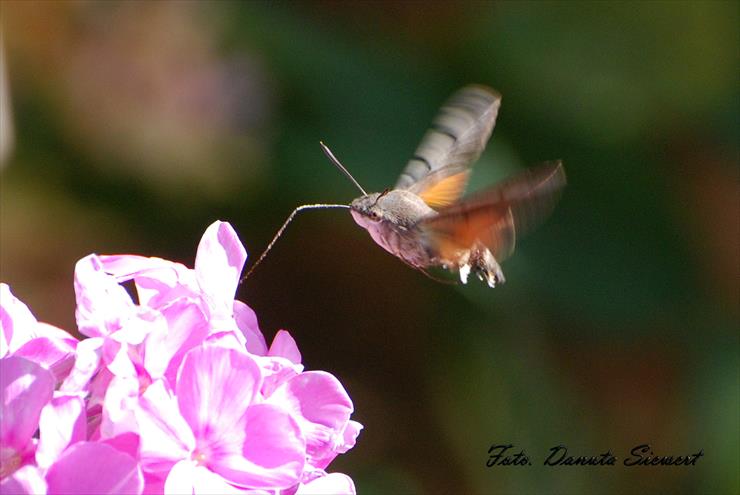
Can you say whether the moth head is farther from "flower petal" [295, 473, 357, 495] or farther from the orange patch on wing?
"flower petal" [295, 473, 357, 495]

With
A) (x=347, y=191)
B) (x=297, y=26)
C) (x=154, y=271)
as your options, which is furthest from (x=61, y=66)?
(x=154, y=271)

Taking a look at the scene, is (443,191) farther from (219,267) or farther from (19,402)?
(19,402)

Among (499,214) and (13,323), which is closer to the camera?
(13,323)

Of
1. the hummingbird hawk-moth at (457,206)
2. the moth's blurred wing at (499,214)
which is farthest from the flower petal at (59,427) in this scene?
the moth's blurred wing at (499,214)

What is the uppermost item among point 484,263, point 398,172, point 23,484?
point 23,484

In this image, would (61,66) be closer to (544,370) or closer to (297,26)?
(297,26)

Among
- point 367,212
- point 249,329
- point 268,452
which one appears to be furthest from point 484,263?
point 268,452

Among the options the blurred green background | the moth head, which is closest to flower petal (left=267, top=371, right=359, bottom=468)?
the moth head
